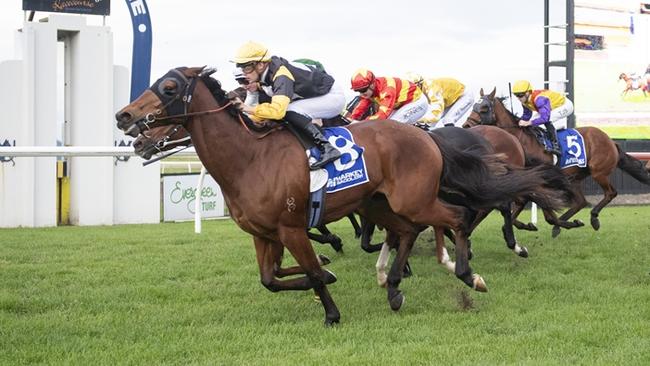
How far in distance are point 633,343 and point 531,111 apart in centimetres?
519

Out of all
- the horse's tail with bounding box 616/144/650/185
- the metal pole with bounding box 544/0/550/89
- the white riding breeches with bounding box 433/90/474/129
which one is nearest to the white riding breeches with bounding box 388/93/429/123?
the white riding breeches with bounding box 433/90/474/129

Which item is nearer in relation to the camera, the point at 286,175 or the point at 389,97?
the point at 286,175

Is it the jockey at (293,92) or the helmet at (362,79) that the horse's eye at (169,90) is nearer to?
the jockey at (293,92)

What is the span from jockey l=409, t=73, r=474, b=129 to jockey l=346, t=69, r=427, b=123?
819mm

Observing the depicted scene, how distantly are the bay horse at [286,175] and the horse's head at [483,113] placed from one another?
10.6ft

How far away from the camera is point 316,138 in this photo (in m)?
5.14

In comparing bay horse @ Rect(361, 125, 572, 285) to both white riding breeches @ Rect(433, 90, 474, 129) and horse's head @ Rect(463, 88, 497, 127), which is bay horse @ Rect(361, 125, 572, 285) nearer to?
horse's head @ Rect(463, 88, 497, 127)

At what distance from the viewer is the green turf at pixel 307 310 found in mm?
4238

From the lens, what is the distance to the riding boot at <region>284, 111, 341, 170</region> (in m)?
5.09

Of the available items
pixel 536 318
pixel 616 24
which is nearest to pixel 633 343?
pixel 536 318

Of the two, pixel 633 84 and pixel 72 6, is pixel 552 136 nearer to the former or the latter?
pixel 72 6

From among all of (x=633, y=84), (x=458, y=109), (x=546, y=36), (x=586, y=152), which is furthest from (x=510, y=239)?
(x=633, y=84)

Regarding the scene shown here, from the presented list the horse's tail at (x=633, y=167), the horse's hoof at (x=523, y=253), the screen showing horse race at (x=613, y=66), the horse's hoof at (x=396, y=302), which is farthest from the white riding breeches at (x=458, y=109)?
the screen showing horse race at (x=613, y=66)

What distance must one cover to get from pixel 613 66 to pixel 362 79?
10.9 metres
